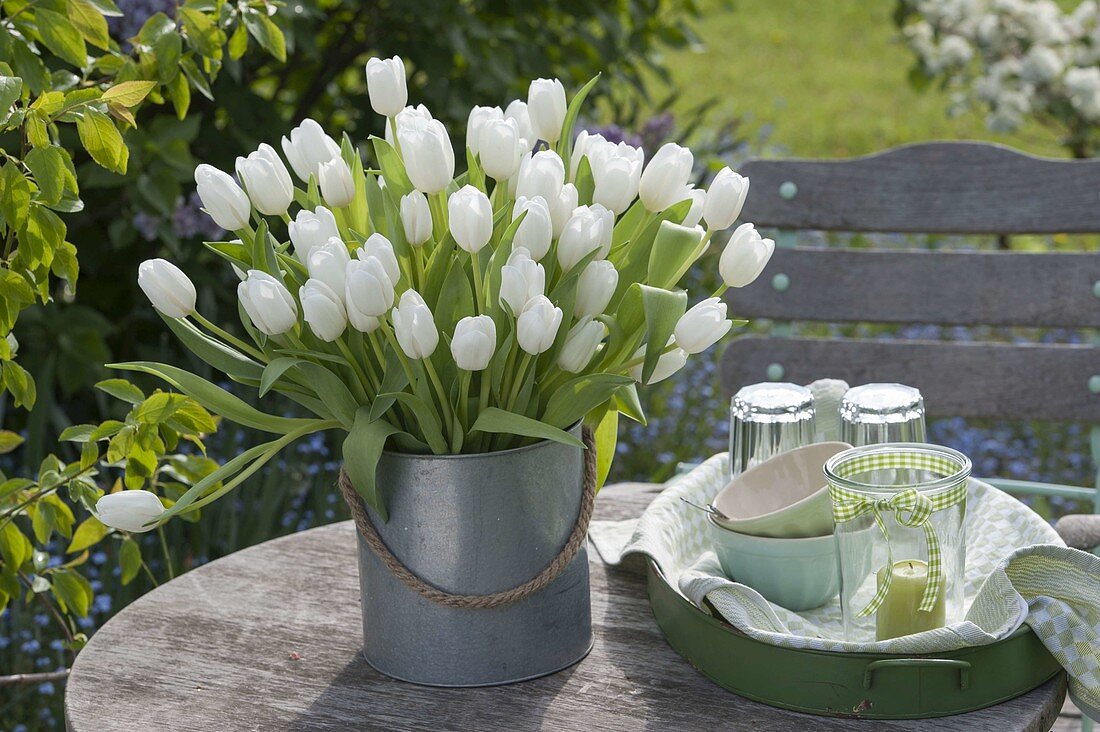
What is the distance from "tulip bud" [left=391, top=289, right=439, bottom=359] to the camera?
3.13 ft

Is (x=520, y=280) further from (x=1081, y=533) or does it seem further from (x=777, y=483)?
(x=1081, y=533)

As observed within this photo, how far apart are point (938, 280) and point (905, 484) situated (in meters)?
1.06

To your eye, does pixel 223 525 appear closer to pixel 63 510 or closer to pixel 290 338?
pixel 63 510

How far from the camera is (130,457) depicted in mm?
1257

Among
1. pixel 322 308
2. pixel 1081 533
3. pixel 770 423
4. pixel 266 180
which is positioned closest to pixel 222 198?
pixel 266 180

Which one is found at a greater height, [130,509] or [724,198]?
[724,198]

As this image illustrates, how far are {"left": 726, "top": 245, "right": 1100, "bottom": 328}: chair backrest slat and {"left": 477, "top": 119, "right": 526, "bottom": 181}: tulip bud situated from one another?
43.3 inches

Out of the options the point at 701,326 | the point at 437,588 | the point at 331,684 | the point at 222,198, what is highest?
the point at 222,198

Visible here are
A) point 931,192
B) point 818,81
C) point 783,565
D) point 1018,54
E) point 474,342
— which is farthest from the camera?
point 818,81

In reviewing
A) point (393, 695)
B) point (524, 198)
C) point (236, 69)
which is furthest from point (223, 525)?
point (524, 198)

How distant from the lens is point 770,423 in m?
1.26

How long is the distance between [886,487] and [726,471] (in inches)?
15.0

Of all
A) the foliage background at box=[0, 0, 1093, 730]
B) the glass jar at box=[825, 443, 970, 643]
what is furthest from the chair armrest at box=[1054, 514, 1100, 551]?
the foliage background at box=[0, 0, 1093, 730]

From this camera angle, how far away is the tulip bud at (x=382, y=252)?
0.97 m
